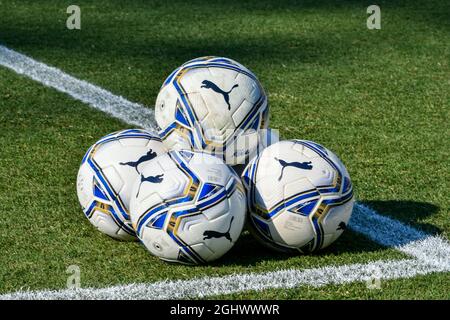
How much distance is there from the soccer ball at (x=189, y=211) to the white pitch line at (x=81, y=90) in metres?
2.38

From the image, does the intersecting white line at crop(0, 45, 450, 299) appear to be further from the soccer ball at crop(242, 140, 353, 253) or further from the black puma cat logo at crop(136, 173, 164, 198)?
the black puma cat logo at crop(136, 173, 164, 198)

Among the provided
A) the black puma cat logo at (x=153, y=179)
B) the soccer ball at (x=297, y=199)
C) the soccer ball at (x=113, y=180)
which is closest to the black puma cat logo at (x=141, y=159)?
the soccer ball at (x=113, y=180)

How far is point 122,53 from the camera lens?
30.6 ft

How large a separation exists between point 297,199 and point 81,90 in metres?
3.69

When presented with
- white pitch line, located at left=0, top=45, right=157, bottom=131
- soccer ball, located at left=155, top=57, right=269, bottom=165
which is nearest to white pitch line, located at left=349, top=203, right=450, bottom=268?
soccer ball, located at left=155, top=57, right=269, bottom=165

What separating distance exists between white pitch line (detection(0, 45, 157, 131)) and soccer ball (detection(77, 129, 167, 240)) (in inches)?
75.1

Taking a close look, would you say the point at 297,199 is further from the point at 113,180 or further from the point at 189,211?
the point at 113,180

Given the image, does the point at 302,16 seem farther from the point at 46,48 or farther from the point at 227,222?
the point at 227,222

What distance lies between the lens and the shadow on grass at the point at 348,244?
5.12m

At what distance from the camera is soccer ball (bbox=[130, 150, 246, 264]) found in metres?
4.89

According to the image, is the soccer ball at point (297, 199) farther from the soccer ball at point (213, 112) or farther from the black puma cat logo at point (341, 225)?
the soccer ball at point (213, 112)

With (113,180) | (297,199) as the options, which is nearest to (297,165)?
(297,199)

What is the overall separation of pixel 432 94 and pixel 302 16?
288 centimetres
